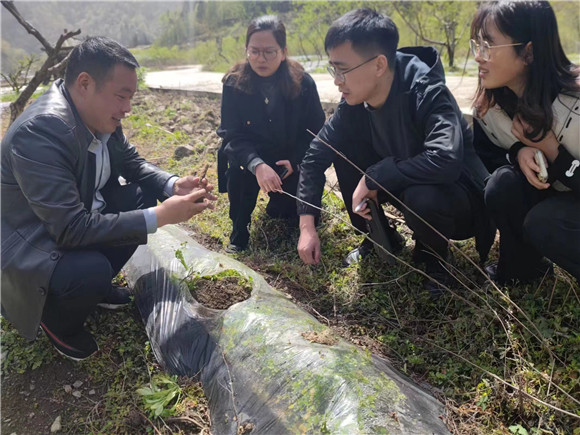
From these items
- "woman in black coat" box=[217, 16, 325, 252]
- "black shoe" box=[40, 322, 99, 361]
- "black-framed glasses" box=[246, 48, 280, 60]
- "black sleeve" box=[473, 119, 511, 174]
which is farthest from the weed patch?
"black-framed glasses" box=[246, 48, 280, 60]

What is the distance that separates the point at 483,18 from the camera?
5.72 feet

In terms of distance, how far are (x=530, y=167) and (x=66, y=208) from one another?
1781 millimetres

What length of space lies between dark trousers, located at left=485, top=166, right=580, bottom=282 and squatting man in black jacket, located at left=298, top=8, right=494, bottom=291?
15cm

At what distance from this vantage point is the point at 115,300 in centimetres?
234

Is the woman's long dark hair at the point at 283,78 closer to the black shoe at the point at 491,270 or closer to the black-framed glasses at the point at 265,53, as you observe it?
the black-framed glasses at the point at 265,53

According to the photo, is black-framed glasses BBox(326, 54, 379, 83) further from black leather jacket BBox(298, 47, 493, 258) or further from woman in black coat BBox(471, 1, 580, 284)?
woman in black coat BBox(471, 1, 580, 284)

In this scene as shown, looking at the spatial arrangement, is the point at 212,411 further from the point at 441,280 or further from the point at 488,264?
the point at 488,264

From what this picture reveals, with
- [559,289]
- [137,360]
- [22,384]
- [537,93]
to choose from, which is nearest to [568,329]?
[559,289]

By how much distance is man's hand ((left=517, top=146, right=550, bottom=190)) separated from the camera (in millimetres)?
1742

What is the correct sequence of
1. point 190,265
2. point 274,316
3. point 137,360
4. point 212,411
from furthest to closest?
point 190,265 < point 137,360 < point 274,316 < point 212,411

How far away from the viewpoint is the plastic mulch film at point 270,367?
A: 1.35 metres

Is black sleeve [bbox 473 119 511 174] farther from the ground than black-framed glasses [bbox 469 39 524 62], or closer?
closer

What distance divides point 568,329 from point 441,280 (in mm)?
564

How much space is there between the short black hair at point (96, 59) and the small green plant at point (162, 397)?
123 centimetres
